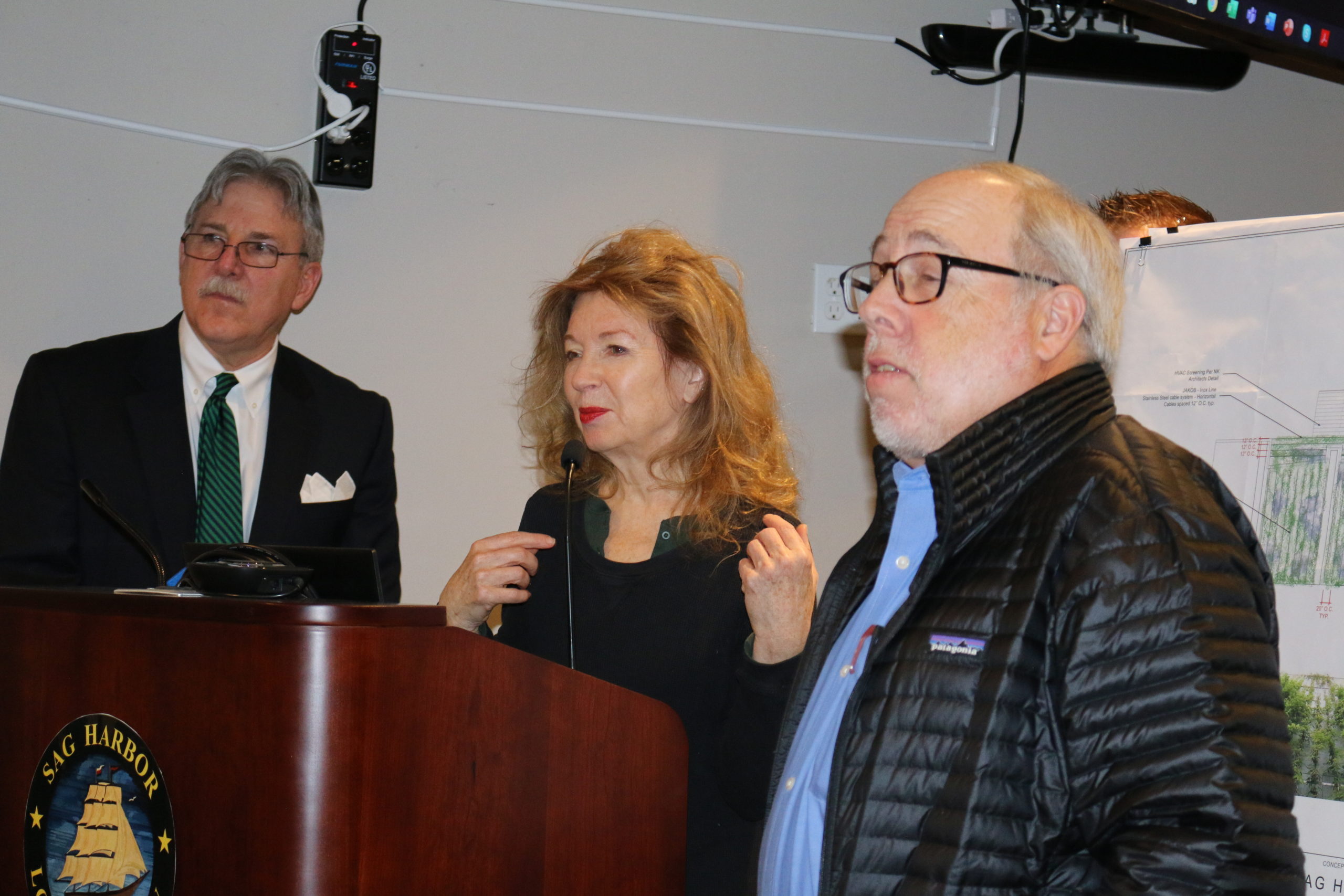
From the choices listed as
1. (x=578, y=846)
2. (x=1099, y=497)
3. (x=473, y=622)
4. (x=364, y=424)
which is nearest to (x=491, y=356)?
(x=364, y=424)

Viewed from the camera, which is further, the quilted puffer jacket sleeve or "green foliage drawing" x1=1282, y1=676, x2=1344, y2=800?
"green foliage drawing" x1=1282, y1=676, x2=1344, y2=800

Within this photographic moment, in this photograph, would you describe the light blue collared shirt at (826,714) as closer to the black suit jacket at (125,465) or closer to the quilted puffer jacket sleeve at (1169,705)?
the quilted puffer jacket sleeve at (1169,705)

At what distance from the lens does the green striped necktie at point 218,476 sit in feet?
8.03

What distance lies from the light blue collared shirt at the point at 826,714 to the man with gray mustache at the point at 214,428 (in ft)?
4.04

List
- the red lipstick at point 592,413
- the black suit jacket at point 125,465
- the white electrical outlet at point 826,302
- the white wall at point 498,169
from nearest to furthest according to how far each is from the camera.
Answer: the red lipstick at point 592,413 < the black suit jacket at point 125,465 < the white wall at point 498,169 < the white electrical outlet at point 826,302

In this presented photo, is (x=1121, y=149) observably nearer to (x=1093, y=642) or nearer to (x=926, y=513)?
(x=926, y=513)

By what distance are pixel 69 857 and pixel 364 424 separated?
5.11 ft

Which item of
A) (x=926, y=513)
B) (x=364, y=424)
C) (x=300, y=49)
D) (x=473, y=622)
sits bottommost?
(x=473, y=622)

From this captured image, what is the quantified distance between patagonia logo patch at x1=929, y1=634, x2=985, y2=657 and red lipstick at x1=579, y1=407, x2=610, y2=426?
97cm

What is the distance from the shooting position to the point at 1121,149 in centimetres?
342

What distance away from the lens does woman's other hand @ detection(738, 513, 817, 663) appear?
5.58ft

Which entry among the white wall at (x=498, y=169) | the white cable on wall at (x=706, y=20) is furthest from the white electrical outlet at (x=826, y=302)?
the white cable on wall at (x=706, y=20)

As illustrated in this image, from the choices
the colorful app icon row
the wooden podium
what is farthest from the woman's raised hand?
the colorful app icon row

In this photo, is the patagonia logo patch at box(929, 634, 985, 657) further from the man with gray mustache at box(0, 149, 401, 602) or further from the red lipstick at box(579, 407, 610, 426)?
the man with gray mustache at box(0, 149, 401, 602)
